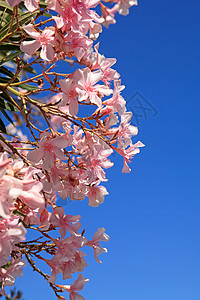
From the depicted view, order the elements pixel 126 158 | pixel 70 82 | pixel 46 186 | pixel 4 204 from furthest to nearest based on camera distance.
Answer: pixel 126 158 → pixel 46 186 → pixel 70 82 → pixel 4 204

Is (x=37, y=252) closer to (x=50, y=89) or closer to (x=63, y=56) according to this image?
(x=50, y=89)

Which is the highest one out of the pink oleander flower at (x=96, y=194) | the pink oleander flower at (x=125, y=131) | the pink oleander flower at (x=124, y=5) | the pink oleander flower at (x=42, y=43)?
the pink oleander flower at (x=42, y=43)

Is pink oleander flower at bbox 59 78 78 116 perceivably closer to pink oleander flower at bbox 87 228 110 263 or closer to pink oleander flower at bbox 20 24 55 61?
pink oleander flower at bbox 20 24 55 61

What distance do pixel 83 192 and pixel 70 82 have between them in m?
0.42

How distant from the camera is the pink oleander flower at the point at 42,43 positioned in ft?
3.76

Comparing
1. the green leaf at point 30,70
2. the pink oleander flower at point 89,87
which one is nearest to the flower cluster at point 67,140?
the pink oleander flower at point 89,87

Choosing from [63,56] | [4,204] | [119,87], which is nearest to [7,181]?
[4,204]

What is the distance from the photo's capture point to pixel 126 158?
4.47 ft

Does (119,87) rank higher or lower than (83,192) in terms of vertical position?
higher

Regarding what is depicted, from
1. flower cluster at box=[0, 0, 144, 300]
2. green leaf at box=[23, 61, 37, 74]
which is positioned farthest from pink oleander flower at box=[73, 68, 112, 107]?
green leaf at box=[23, 61, 37, 74]

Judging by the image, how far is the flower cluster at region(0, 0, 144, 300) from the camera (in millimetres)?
1114

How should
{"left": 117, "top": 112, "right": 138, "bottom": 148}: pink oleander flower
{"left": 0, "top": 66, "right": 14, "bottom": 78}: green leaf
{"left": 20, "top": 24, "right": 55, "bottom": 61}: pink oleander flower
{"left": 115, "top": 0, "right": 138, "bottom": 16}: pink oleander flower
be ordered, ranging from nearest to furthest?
{"left": 115, "top": 0, "right": 138, "bottom": 16}: pink oleander flower → {"left": 20, "top": 24, "right": 55, "bottom": 61}: pink oleander flower → {"left": 117, "top": 112, "right": 138, "bottom": 148}: pink oleander flower → {"left": 0, "top": 66, "right": 14, "bottom": 78}: green leaf

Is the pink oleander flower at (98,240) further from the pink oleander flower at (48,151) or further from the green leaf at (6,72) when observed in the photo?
the green leaf at (6,72)

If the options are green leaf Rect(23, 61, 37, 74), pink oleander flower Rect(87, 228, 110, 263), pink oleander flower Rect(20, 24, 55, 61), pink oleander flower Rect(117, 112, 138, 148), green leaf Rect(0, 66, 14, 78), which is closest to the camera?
pink oleander flower Rect(20, 24, 55, 61)
